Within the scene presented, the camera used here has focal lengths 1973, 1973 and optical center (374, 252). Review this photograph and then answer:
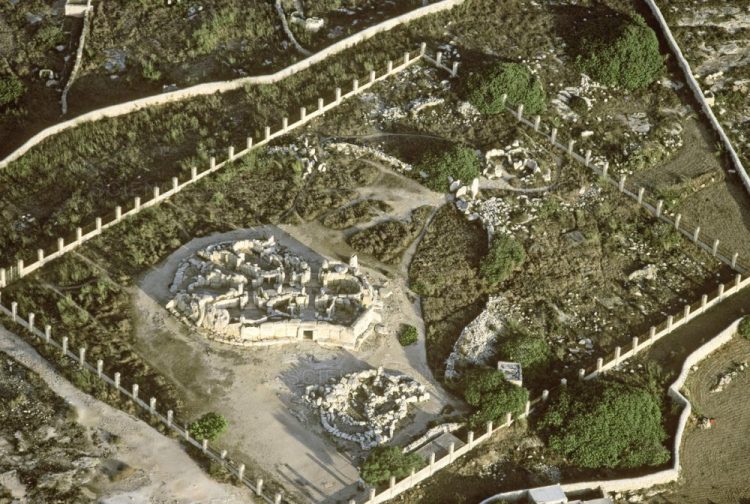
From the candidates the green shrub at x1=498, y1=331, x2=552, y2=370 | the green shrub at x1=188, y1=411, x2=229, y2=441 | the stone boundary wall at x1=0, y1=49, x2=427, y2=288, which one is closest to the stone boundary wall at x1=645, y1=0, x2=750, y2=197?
the stone boundary wall at x1=0, y1=49, x2=427, y2=288

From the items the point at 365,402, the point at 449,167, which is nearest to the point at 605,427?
the point at 365,402

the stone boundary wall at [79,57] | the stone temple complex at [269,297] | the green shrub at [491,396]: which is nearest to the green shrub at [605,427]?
the green shrub at [491,396]

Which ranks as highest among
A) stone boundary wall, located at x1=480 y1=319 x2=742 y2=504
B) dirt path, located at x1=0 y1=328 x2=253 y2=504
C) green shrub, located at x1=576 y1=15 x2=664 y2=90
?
green shrub, located at x1=576 y1=15 x2=664 y2=90

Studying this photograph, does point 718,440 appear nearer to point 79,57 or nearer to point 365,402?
point 365,402

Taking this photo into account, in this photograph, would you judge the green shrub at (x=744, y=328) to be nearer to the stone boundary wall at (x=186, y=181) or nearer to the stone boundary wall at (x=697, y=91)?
the stone boundary wall at (x=697, y=91)

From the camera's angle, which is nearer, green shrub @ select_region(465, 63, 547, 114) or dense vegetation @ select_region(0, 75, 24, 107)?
green shrub @ select_region(465, 63, 547, 114)

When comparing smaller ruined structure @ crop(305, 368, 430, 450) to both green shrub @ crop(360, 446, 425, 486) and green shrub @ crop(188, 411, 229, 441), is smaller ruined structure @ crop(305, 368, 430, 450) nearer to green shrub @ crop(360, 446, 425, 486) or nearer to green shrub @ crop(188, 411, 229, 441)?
green shrub @ crop(360, 446, 425, 486)

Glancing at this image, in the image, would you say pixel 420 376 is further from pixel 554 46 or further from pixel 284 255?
pixel 554 46
